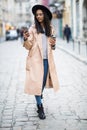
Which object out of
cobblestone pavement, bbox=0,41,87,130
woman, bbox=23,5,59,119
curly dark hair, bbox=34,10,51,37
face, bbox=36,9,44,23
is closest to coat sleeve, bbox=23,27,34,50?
woman, bbox=23,5,59,119

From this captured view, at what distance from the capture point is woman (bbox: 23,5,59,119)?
6.77 metres

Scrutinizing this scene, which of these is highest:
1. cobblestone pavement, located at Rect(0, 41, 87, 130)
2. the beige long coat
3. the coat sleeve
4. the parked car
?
the coat sleeve

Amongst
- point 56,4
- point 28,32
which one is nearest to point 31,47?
point 28,32

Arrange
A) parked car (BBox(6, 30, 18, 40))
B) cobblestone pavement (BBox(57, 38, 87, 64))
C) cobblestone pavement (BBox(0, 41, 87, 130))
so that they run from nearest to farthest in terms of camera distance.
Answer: cobblestone pavement (BBox(0, 41, 87, 130)) < cobblestone pavement (BBox(57, 38, 87, 64)) < parked car (BBox(6, 30, 18, 40))

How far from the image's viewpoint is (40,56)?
6.80 m

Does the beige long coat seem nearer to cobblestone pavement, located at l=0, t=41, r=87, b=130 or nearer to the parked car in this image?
cobblestone pavement, located at l=0, t=41, r=87, b=130

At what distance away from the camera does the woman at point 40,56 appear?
6.77m

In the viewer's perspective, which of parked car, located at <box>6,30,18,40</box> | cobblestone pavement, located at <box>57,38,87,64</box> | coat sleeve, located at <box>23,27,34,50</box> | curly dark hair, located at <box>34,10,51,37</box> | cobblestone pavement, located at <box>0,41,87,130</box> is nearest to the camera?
cobblestone pavement, located at <box>0,41,87,130</box>

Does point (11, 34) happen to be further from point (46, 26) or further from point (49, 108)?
point (46, 26)

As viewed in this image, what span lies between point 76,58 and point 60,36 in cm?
3176

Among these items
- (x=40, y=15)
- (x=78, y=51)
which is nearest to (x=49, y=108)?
(x=40, y=15)

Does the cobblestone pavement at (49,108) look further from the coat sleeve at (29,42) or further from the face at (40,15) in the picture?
the face at (40,15)

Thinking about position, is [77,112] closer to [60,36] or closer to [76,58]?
[76,58]

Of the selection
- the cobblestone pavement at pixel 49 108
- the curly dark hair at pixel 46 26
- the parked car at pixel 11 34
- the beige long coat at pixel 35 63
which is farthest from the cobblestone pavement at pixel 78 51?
the parked car at pixel 11 34
